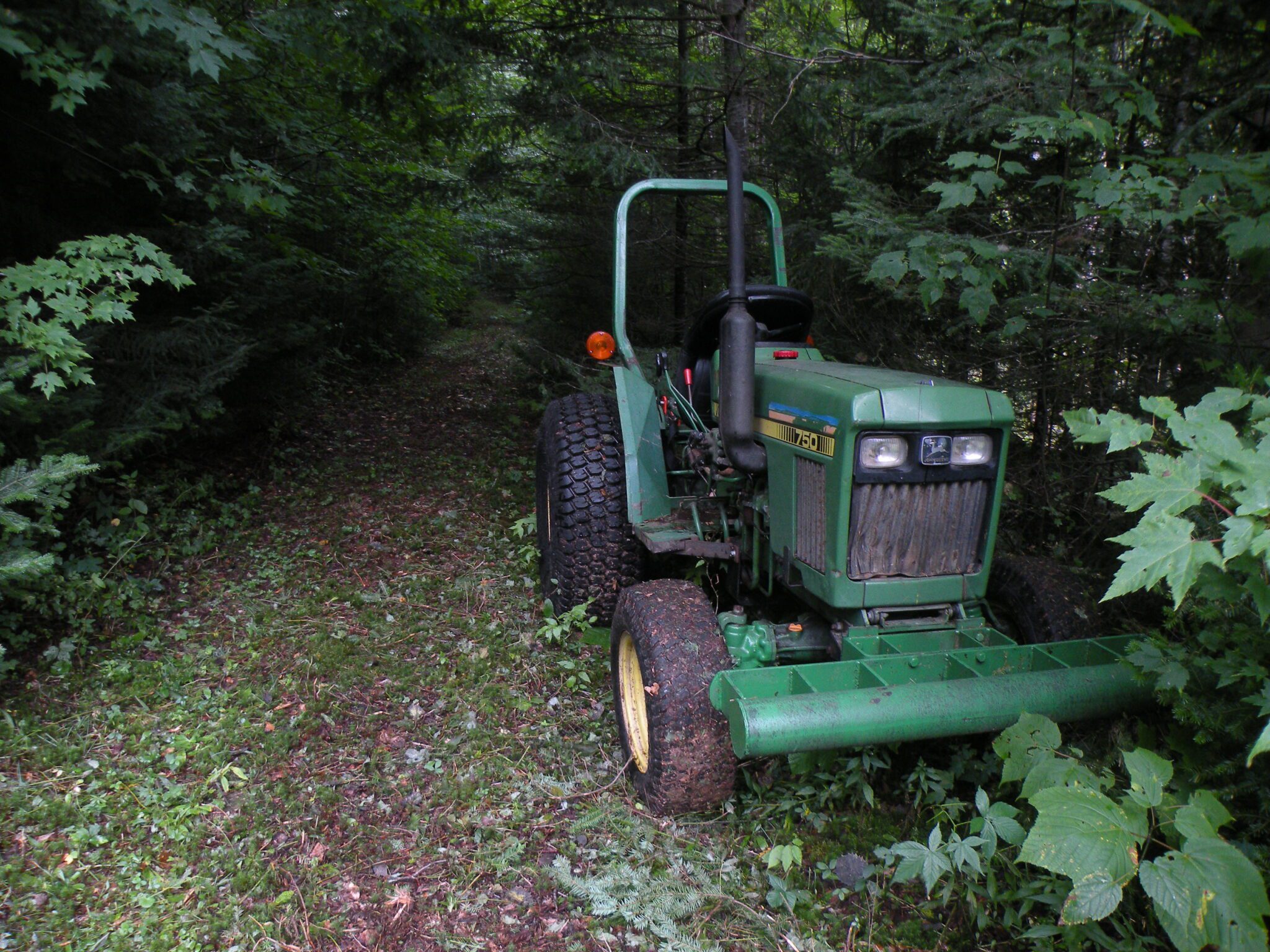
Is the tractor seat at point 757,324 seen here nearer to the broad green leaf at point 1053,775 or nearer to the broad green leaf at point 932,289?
the broad green leaf at point 932,289

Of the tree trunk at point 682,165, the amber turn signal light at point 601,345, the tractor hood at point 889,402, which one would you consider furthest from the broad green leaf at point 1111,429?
the tree trunk at point 682,165

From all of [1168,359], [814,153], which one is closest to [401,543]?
[814,153]

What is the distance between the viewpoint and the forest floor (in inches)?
85.4

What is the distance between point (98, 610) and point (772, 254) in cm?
359

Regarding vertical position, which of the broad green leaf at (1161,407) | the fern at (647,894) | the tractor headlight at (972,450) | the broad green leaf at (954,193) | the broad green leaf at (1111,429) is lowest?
the fern at (647,894)

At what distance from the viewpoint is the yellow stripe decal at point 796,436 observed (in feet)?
8.24

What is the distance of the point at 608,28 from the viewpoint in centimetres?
596

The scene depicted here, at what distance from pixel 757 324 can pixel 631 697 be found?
1.60 meters

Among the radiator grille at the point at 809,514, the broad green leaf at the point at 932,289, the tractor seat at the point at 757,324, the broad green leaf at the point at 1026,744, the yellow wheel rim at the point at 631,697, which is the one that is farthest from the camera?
the tractor seat at the point at 757,324

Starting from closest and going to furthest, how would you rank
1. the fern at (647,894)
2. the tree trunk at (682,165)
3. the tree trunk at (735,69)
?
the fern at (647,894) → the tree trunk at (735,69) → the tree trunk at (682,165)

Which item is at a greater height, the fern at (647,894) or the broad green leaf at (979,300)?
the broad green leaf at (979,300)

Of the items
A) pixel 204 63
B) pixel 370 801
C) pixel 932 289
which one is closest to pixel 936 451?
pixel 932 289

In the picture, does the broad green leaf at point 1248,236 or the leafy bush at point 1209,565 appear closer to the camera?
the leafy bush at point 1209,565

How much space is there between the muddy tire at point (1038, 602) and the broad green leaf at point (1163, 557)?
115cm
